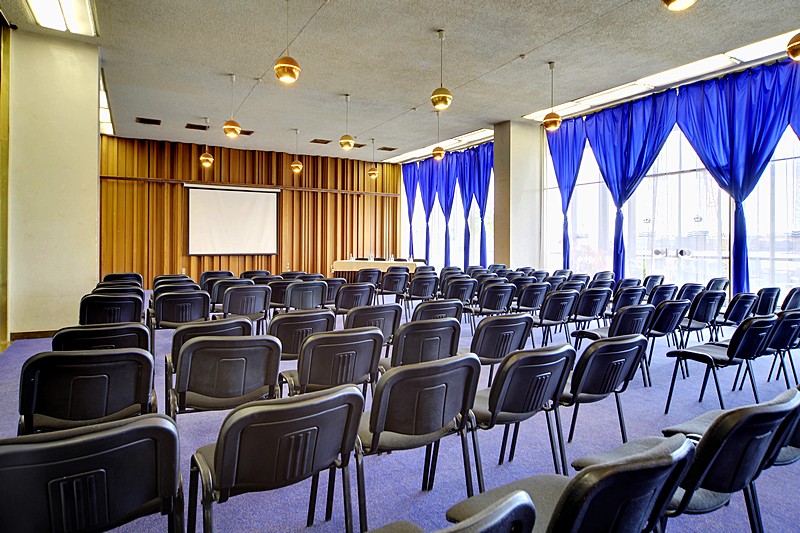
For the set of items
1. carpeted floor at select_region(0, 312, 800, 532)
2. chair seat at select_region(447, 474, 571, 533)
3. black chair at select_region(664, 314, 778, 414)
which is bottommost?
carpeted floor at select_region(0, 312, 800, 532)

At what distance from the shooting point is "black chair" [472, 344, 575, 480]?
241cm

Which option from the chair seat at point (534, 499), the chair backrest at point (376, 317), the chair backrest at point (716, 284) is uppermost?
the chair backrest at point (716, 284)

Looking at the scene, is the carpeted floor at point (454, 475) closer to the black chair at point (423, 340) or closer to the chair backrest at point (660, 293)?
the black chair at point (423, 340)

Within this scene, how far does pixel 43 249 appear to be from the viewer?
7.06 metres

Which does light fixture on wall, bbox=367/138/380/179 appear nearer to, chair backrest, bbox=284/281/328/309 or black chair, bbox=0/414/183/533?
chair backrest, bbox=284/281/328/309

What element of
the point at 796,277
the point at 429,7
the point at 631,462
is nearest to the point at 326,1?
the point at 429,7

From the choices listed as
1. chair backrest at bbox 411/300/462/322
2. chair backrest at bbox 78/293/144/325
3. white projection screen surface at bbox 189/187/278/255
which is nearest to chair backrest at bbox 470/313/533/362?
chair backrest at bbox 411/300/462/322

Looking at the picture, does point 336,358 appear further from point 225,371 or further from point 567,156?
point 567,156

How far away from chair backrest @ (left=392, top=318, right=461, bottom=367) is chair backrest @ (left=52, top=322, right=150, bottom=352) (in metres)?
1.56

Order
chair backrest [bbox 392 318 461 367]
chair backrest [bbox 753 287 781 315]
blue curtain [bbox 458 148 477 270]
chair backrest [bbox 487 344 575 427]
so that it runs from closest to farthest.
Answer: chair backrest [bbox 487 344 575 427] < chair backrest [bbox 392 318 461 367] < chair backrest [bbox 753 287 781 315] < blue curtain [bbox 458 148 477 270]

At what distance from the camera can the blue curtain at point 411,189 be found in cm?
1729

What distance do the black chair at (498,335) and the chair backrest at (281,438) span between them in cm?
180

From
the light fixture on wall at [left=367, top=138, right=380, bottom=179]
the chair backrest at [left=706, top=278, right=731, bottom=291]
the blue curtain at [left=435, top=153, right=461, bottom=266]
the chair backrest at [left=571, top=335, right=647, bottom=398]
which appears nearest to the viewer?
the chair backrest at [left=571, top=335, right=647, bottom=398]

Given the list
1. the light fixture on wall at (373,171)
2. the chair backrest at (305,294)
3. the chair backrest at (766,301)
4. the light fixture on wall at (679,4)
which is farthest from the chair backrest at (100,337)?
the light fixture on wall at (373,171)
